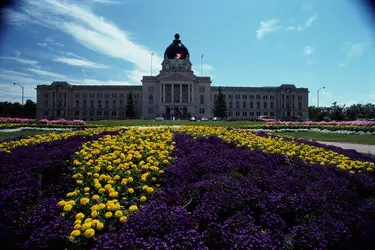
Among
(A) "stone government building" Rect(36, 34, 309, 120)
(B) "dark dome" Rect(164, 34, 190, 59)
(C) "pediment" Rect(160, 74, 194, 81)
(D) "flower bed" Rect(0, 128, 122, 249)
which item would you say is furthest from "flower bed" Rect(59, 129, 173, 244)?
(B) "dark dome" Rect(164, 34, 190, 59)

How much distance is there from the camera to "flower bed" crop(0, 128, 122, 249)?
10.7 feet

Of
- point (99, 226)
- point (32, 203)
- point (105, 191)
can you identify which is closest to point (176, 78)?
point (105, 191)

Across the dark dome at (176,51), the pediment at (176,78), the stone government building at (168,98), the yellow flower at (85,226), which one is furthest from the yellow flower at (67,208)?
the dark dome at (176,51)

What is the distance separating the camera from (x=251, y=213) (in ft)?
13.4

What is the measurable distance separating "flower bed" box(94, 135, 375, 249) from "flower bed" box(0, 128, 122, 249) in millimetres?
679

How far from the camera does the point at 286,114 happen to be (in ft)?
354

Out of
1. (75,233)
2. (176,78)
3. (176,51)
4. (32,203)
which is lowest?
(75,233)

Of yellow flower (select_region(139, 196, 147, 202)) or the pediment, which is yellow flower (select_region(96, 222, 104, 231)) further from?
the pediment

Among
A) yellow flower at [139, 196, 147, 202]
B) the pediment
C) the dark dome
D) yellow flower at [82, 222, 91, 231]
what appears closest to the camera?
yellow flower at [82, 222, 91, 231]

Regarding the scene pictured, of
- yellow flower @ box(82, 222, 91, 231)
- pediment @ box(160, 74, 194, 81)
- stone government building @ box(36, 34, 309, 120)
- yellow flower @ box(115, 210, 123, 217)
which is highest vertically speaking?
pediment @ box(160, 74, 194, 81)

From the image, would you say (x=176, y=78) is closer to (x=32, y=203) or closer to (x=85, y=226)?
Answer: (x=32, y=203)

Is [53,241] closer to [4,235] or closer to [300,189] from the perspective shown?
[4,235]

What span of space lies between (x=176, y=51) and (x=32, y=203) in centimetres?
9433

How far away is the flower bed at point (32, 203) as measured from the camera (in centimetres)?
328
